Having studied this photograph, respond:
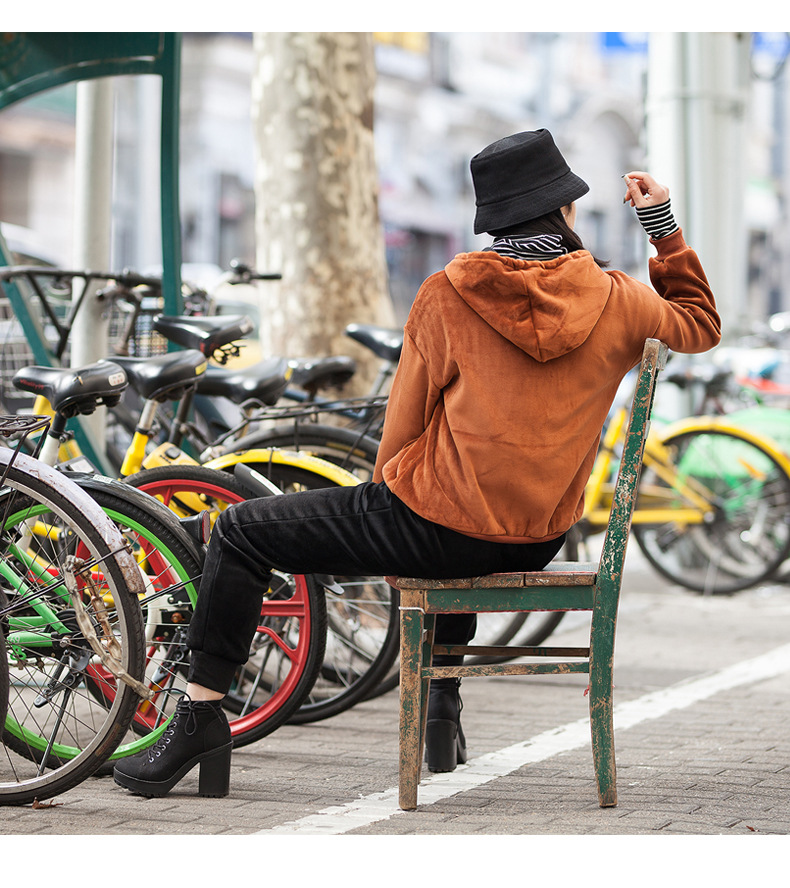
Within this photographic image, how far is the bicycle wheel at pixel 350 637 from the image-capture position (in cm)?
435

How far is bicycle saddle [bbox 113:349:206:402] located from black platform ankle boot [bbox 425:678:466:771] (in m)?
1.20

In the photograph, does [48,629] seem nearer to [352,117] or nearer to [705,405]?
[352,117]

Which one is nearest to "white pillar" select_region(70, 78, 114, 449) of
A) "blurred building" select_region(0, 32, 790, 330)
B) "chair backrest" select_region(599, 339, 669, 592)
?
"chair backrest" select_region(599, 339, 669, 592)

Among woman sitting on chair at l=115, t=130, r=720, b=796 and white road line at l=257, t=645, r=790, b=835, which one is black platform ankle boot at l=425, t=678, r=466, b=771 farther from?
woman sitting on chair at l=115, t=130, r=720, b=796

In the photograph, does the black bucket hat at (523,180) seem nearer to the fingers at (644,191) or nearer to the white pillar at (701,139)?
the fingers at (644,191)

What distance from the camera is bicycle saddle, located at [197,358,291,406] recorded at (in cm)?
466

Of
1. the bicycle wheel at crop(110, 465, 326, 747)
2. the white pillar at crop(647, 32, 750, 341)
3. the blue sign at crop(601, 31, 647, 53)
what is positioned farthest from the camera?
the blue sign at crop(601, 31, 647, 53)

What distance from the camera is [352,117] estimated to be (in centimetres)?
682

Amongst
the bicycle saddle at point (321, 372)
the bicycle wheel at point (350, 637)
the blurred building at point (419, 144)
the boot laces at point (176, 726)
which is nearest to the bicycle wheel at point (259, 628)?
the bicycle wheel at point (350, 637)

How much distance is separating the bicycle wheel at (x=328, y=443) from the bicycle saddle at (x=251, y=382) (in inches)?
5.1

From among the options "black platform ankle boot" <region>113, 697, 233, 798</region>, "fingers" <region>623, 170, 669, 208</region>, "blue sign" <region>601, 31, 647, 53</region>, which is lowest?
"black platform ankle boot" <region>113, 697, 233, 798</region>

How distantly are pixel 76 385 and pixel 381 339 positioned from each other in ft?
5.37
